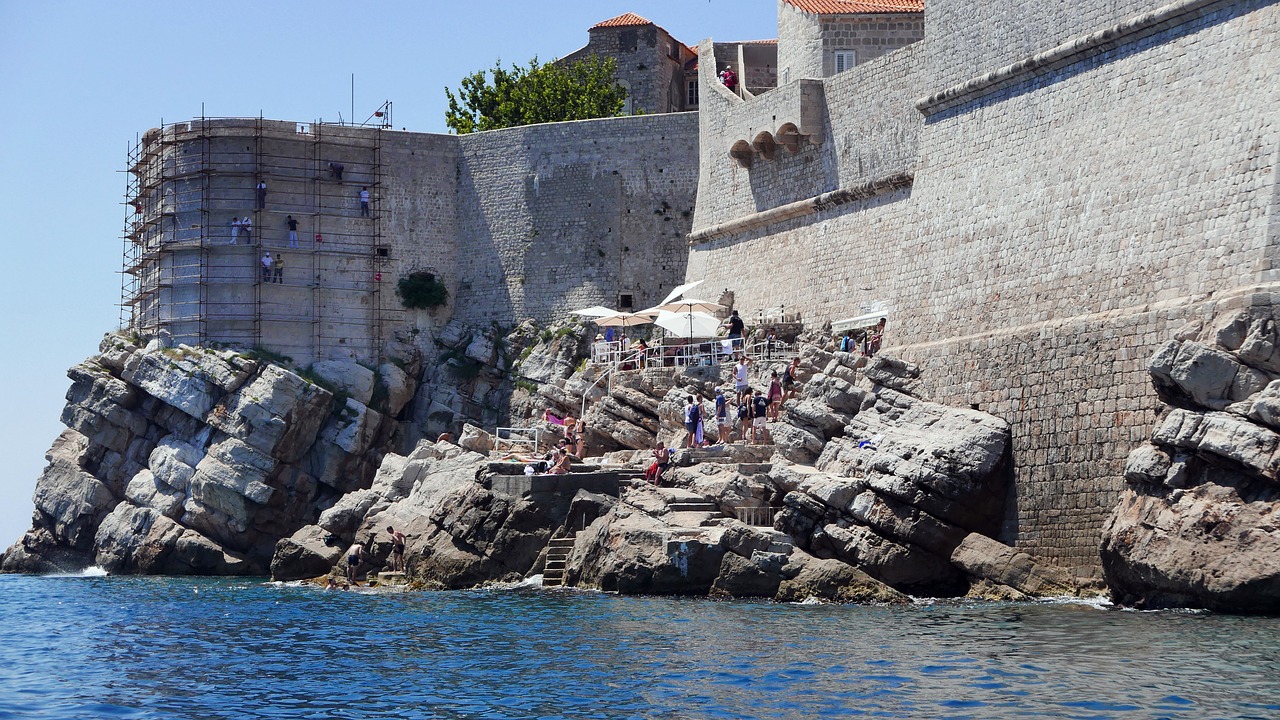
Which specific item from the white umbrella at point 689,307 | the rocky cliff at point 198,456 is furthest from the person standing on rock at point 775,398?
the rocky cliff at point 198,456

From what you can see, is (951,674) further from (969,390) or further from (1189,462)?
(969,390)

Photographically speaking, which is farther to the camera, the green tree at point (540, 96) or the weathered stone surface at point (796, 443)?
the green tree at point (540, 96)

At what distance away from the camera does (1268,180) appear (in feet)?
60.8

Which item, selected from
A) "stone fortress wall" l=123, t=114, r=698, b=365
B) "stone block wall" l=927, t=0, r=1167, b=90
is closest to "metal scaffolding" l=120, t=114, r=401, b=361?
"stone fortress wall" l=123, t=114, r=698, b=365

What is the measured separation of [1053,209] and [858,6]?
1109cm

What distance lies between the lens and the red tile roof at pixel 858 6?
1257 inches

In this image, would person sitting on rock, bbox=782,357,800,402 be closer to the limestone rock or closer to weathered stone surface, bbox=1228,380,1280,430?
the limestone rock

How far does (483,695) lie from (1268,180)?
10974 millimetres

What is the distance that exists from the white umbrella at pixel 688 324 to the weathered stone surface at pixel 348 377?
8857 millimetres

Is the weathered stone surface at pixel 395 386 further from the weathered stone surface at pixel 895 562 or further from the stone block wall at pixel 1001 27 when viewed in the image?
the weathered stone surface at pixel 895 562

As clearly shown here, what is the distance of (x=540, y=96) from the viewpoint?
145 feet

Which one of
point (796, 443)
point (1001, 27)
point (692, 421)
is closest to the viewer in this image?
point (796, 443)

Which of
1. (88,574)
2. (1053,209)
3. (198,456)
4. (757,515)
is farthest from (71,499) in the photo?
(1053,209)

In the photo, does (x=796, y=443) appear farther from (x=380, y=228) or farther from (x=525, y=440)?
(x=380, y=228)
